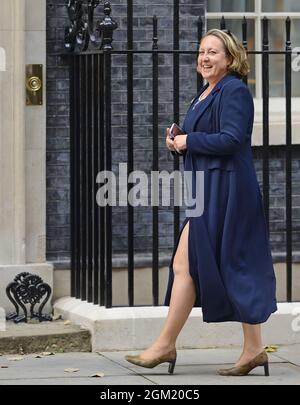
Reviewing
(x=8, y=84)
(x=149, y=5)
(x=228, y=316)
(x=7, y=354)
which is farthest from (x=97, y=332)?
(x=149, y=5)

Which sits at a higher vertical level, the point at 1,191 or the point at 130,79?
the point at 130,79

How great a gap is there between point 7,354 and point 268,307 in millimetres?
1753

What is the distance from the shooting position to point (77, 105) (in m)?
8.60

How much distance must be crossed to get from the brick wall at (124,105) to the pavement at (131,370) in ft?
3.68

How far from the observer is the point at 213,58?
7.07m

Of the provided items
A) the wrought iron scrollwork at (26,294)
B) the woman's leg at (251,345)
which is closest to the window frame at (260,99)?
the wrought iron scrollwork at (26,294)

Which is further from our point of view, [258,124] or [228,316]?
[258,124]

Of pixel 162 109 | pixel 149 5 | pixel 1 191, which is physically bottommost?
pixel 1 191

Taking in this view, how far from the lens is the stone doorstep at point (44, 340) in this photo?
7.91m

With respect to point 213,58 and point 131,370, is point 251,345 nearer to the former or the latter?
point 131,370

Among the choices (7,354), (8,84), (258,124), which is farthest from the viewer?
(258,124)

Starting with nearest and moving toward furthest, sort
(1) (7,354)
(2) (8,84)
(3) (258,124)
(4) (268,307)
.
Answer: (4) (268,307)
(1) (7,354)
(2) (8,84)
(3) (258,124)

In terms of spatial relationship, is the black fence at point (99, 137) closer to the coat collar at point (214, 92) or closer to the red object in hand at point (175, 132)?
the red object in hand at point (175, 132)

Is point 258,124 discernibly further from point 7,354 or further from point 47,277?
point 7,354
